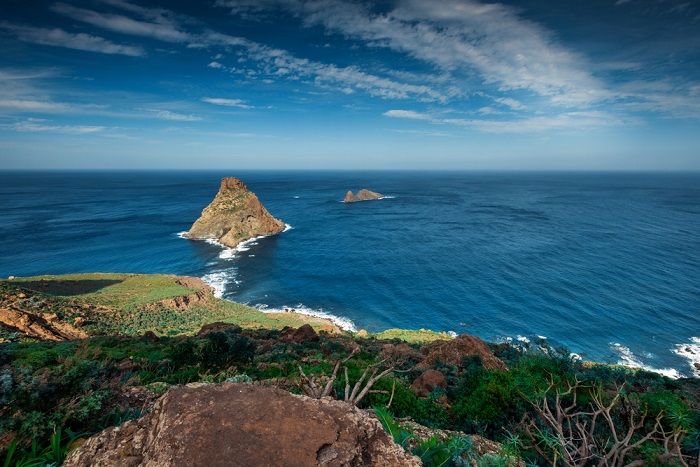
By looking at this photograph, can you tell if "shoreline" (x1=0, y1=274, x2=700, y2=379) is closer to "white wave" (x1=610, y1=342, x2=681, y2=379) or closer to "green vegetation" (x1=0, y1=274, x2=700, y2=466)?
"white wave" (x1=610, y1=342, x2=681, y2=379)

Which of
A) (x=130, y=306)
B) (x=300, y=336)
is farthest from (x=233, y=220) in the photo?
(x=300, y=336)

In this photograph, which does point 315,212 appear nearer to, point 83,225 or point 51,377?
A: point 83,225

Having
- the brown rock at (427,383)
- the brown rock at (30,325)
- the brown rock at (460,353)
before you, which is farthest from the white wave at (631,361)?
the brown rock at (30,325)

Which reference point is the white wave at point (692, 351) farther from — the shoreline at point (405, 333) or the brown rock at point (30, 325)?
the brown rock at point (30, 325)

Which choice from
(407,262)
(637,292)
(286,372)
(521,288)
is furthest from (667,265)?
(286,372)

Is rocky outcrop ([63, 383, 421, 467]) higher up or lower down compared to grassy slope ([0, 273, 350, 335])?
higher up

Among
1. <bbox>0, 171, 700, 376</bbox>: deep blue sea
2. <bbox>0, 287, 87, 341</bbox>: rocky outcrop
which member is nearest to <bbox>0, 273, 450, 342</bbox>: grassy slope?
<bbox>0, 287, 87, 341</bbox>: rocky outcrop
